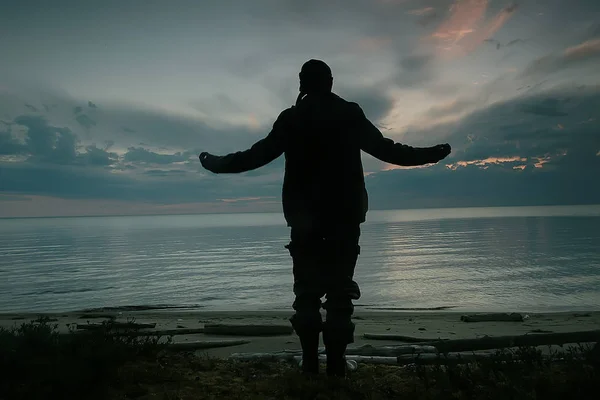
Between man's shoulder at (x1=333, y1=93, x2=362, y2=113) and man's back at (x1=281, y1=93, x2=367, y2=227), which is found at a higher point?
man's shoulder at (x1=333, y1=93, x2=362, y2=113)

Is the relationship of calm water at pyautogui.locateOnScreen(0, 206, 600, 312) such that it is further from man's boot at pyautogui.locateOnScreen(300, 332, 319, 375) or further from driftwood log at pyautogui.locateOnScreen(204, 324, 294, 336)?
man's boot at pyautogui.locateOnScreen(300, 332, 319, 375)

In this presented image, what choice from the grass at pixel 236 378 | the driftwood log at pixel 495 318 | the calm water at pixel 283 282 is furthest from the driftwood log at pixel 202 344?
the calm water at pixel 283 282

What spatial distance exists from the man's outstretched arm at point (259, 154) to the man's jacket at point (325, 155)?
1cm

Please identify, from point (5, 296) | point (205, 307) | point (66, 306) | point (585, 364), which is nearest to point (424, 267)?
point (205, 307)

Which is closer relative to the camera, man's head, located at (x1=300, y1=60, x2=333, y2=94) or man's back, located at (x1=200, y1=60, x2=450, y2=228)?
man's back, located at (x1=200, y1=60, x2=450, y2=228)

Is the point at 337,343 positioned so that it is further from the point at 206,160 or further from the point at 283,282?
the point at 283,282

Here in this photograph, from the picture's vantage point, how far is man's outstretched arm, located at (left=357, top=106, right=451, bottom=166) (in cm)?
454

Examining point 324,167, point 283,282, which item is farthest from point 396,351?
point 283,282

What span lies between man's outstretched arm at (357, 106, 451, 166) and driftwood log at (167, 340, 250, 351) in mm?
4042

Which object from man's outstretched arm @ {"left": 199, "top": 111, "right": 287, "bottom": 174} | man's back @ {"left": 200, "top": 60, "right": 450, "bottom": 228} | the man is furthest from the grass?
man's outstretched arm @ {"left": 199, "top": 111, "right": 287, "bottom": 174}

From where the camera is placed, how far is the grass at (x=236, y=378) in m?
3.56

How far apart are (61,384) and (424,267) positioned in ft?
114

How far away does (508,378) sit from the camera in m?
3.79

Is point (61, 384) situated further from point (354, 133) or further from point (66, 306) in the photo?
point (66, 306)
